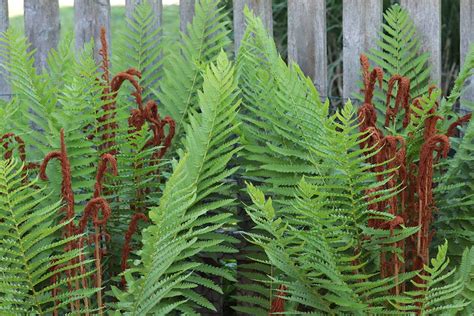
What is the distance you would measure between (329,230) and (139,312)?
1.51ft

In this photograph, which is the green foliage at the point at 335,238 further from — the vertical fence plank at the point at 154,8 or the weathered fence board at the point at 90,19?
the weathered fence board at the point at 90,19

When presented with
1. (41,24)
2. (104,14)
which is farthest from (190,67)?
(41,24)

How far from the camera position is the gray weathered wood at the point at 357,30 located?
298 cm

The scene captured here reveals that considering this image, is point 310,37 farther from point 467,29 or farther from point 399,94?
point 399,94

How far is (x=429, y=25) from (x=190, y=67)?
787mm

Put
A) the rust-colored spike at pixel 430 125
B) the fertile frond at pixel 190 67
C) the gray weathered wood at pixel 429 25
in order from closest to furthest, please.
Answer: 1. the rust-colored spike at pixel 430 125
2. the fertile frond at pixel 190 67
3. the gray weathered wood at pixel 429 25

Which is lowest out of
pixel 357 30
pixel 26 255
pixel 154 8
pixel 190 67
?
pixel 26 255

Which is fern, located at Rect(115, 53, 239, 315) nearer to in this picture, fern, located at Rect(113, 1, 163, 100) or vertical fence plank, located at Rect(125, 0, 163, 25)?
fern, located at Rect(113, 1, 163, 100)

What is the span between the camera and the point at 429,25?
2.91 metres

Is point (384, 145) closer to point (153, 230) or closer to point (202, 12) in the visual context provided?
point (153, 230)

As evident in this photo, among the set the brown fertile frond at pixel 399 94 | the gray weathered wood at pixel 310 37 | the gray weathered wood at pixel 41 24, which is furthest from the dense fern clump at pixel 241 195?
the gray weathered wood at pixel 41 24

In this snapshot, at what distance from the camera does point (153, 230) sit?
189cm

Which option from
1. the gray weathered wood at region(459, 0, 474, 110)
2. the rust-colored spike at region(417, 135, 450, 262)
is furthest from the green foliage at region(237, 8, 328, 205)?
the gray weathered wood at region(459, 0, 474, 110)

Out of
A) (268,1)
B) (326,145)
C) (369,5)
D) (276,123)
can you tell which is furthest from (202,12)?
(326,145)
